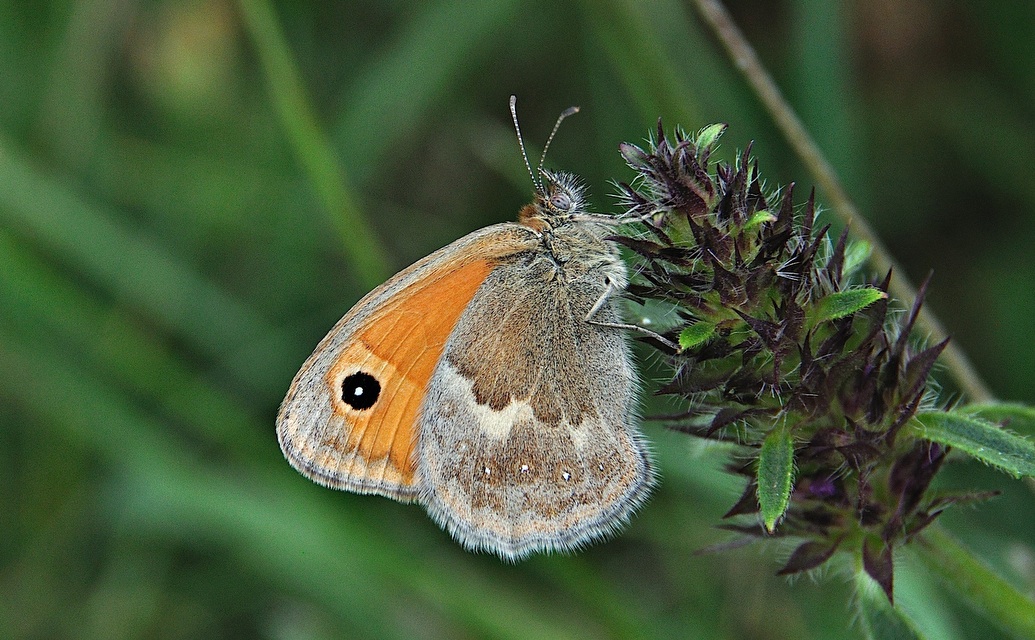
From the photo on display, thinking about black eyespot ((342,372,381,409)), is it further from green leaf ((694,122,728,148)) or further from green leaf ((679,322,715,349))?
green leaf ((694,122,728,148))

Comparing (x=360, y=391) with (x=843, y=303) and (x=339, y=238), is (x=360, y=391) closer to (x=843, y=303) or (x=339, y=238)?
(x=339, y=238)

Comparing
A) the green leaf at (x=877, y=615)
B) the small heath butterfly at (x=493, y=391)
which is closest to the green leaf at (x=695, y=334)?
the small heath butterfly at (x=493, y=391)

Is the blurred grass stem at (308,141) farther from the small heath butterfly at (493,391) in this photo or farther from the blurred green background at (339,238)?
the small heath butterfly at (493,391)

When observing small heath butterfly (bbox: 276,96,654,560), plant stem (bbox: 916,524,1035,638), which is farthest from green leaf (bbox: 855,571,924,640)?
small heath butterfly (bbox: 276,96,654,560)

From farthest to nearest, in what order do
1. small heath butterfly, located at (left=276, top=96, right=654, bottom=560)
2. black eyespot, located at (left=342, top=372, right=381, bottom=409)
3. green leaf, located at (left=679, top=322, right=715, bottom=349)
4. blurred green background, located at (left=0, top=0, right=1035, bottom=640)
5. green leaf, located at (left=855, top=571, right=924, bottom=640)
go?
blurred green background, located at (left=0, top=0, right=1035, bottom=640)
black eyespot, located at (left=342, top=372, right=381, bottom=409)
small heath butterfly, located at (left=276, top=96, right=654, bottom=560)
green leaf, located at (left=855, top=571, right=924, bottom=640)
green leaf, located at (left=679, top=322, right=715, bottom=349)

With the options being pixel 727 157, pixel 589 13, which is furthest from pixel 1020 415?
pixel 589 13

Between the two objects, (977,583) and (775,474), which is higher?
(775,474)

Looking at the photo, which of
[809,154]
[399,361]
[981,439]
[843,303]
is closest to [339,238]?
[399,361]
